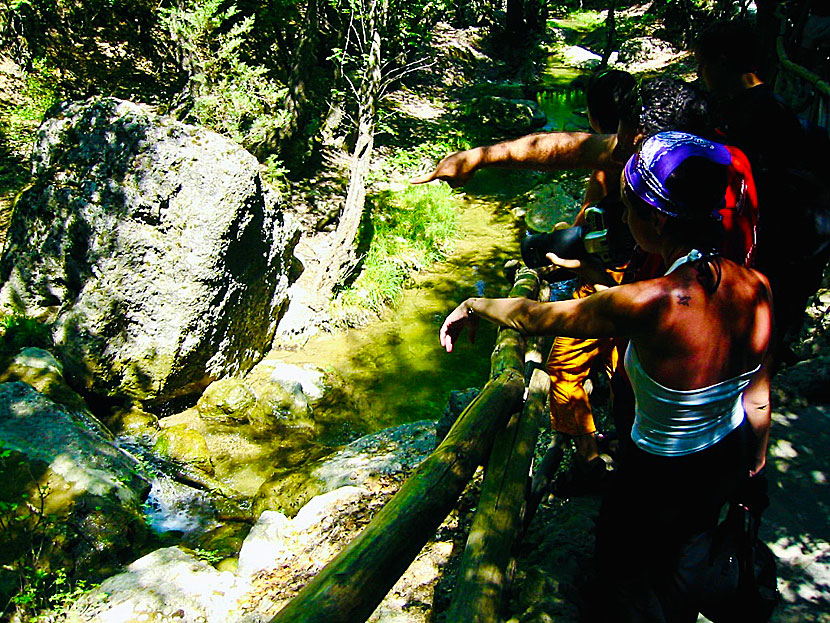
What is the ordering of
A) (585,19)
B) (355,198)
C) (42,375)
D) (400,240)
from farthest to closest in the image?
1. (585,19)
2. (400,240)
3. (355,198)
4. (42,375)

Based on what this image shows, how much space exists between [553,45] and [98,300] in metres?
19.5

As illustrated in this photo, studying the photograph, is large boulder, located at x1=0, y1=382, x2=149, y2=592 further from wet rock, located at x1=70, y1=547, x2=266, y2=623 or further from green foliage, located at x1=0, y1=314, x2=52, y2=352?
green foliage, located at x1=0, y1=314, x2=52, y2=352

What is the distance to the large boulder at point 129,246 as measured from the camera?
5328 mm

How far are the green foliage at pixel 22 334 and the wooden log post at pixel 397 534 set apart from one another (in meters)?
4.38

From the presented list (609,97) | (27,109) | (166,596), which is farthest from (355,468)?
(27,109)

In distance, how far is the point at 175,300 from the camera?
546cm

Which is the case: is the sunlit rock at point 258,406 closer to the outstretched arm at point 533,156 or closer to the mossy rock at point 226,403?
the mossy rock at point 226,403

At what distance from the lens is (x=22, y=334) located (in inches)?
207

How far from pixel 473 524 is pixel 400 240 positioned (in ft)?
21.2

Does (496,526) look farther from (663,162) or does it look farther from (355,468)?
(355,468)

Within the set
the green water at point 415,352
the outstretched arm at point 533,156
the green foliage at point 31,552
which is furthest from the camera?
the green water at point 415,352

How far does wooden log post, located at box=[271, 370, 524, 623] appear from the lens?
1602 millimetres

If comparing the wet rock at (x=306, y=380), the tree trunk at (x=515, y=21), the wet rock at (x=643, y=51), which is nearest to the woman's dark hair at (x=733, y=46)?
the wet rock at (x=306, y=380)

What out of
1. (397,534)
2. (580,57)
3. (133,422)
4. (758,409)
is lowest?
(133,422)
